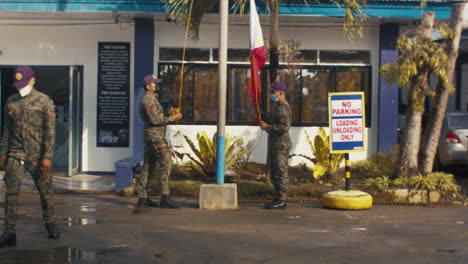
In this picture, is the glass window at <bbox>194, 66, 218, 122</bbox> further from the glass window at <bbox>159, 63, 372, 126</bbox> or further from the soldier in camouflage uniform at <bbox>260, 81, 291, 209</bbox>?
the soldier in camouflage uniform at <bbox>260, 81, 291, 209</bbox>

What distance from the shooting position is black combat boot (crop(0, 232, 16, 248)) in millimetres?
6465

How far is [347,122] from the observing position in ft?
31.5

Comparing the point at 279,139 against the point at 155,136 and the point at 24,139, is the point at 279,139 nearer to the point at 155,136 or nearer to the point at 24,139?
the point at 155,136

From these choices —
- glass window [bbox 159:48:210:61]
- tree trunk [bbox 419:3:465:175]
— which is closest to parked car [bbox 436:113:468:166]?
tree trunk [bbox 419:3:465:175]

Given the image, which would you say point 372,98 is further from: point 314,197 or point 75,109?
point 75,109

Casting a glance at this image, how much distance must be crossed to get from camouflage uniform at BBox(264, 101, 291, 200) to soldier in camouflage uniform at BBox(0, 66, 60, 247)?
3.62 m

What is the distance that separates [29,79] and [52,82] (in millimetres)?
7425

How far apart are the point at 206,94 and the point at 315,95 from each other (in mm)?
2423

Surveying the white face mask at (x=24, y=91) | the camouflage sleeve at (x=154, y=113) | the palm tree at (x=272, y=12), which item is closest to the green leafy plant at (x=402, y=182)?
the palm tree at (x=272, y=12)

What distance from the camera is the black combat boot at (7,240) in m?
6.46

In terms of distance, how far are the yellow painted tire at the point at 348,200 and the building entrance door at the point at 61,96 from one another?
6136 millimetres

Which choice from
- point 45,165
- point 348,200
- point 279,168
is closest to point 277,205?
point 279,168

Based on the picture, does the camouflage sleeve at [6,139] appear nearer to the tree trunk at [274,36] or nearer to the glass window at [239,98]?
the tree trunk at [274,36]

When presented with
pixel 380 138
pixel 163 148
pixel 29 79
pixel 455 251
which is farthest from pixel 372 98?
pixel 29 79
